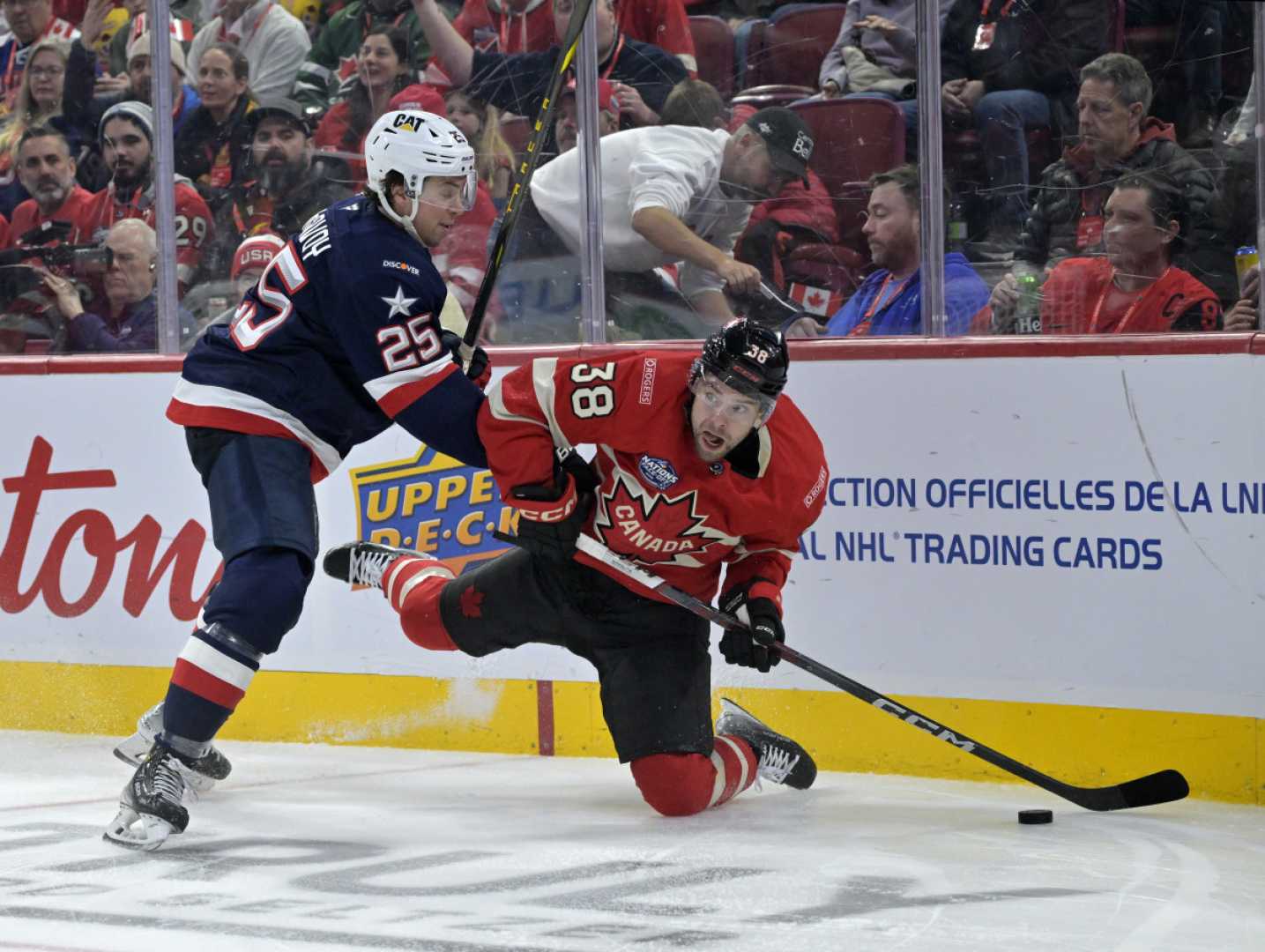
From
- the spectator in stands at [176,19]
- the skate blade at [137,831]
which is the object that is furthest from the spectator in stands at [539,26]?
the skate blade at [137,831]

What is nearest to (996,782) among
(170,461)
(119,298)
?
(170,461)

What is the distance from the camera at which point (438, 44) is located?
437cm

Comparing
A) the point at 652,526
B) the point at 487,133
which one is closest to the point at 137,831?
the point at 652,526

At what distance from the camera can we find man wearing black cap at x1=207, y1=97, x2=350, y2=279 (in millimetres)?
4555

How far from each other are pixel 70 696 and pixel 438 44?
73.3 inches

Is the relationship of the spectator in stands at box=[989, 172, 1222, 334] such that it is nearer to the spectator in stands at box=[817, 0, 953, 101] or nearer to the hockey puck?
the spectator in stands at box=[817, 0, 953, 101]

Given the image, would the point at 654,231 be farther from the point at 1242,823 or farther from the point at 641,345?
the point at 1242,823

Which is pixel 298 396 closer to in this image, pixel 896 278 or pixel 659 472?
pixel 659 472

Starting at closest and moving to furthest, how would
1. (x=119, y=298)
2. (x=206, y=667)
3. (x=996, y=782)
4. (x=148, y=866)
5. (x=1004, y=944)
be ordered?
(x=1004, y=944)
(x=148, y=866)
(x=206, y=667)
(x=996, y=782)
(x=119, y=298)

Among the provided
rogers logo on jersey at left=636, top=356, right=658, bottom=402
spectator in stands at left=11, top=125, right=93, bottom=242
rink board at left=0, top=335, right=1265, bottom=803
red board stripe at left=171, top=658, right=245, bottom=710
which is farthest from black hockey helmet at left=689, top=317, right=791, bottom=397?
spectator in stands at left=11, top=125, right=93, bottom=242

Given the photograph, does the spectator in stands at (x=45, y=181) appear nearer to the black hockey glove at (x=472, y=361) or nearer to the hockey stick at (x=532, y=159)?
the hockey stick at (x=532, y=159)

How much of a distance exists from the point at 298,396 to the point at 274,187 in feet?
4.39

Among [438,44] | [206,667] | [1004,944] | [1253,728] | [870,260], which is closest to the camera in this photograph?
[1004,944]

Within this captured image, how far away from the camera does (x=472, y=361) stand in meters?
3.57
